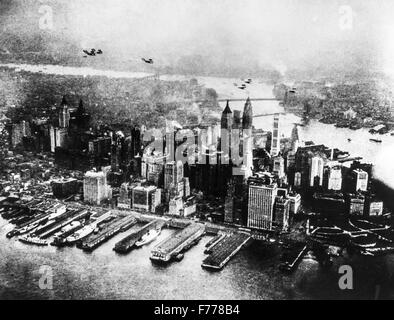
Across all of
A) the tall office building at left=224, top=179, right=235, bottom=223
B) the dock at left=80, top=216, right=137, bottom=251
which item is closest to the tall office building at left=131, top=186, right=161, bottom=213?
the dock at left=80, top=216, right=137, bottom=251

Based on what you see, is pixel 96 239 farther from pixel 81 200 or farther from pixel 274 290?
pixel 274 290

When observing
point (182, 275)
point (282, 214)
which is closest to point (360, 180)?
point (282, 214)

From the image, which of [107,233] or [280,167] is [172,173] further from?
[280,167]

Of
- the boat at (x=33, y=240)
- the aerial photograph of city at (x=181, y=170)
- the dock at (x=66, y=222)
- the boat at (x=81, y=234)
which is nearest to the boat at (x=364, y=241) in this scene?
the aerial photograph of city at (x=181, y=170)

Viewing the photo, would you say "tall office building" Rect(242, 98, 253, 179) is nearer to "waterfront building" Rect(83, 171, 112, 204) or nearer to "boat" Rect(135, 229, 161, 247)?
"boat" Rect(135, 229, 161, 247)
